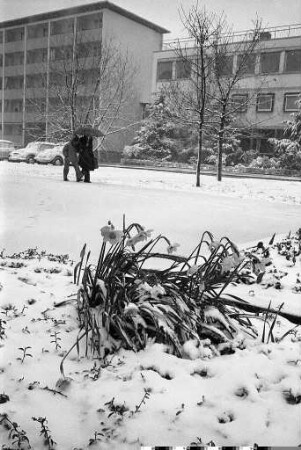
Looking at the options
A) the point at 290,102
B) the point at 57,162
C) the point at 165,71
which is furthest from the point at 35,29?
the point at 290,102

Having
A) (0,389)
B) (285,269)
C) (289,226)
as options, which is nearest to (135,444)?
(0,389)

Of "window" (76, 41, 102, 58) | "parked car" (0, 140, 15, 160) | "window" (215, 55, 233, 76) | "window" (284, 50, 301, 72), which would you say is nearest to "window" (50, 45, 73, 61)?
"window" (76, 41, 102, 58)

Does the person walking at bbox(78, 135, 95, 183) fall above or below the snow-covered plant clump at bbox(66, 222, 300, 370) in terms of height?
above

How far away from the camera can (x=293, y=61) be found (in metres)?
27.7

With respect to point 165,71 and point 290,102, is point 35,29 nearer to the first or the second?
point 165,71

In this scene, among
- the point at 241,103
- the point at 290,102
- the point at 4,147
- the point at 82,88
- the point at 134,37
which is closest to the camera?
the point at 134,37

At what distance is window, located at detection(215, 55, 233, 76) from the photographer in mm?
14744

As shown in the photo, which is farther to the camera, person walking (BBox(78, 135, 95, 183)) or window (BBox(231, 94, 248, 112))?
window (BBox(231, 94, 248, 112))

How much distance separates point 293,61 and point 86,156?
20801 millimetres

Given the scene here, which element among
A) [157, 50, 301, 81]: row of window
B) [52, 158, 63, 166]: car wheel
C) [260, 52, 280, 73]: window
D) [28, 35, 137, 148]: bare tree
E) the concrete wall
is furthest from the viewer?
[260, 52, 280, 73]: window

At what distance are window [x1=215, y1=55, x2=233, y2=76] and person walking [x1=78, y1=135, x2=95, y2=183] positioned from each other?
220 inches

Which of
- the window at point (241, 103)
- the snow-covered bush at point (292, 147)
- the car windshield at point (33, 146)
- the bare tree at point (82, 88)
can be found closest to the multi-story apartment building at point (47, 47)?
the bare tree at point (82, 88)

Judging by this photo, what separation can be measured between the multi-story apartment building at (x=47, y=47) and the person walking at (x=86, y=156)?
1.51 metres

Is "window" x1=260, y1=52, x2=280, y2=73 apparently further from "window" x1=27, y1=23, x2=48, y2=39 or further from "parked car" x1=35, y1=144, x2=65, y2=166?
"window" x1=27, y1=23, x2=48, y2=39
